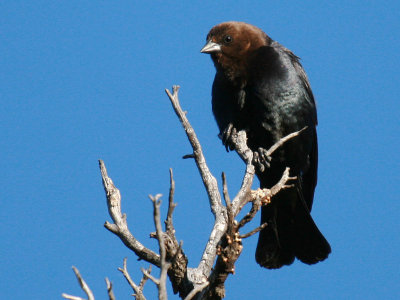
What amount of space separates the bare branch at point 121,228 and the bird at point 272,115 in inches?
61.0

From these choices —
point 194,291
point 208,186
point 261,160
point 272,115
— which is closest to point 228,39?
point 272,115

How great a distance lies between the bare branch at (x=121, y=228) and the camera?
3.05 metres

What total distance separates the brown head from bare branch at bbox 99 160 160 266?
1764 mm

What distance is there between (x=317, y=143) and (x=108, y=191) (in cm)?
231

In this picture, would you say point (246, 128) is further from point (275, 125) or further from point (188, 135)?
point (188, 135)

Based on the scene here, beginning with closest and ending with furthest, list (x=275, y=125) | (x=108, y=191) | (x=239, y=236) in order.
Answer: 1. (x=239, y=236)
2. (x=108, y=191)
3. (x=275, y=125)

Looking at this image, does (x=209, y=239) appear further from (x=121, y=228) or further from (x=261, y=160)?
(x=261, y=160)

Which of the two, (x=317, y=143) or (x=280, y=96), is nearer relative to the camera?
(x=280, y=96)

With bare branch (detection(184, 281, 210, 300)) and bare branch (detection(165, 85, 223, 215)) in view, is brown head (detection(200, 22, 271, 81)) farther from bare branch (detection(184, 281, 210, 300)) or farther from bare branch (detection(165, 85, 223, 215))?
bare branch (detection(184, 281, 210, 300))

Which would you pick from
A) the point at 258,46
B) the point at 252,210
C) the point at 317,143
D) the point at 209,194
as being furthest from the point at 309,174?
the point at 252,210

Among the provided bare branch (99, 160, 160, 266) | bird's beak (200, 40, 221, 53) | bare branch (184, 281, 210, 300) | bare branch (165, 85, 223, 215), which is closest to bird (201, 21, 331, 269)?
bird's beak (200, 40, 221, 53)

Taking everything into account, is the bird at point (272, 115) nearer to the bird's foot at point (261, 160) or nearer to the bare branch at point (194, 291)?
the bird's foot at point (261, 160)

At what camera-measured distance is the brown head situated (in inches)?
185

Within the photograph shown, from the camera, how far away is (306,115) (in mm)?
4738
